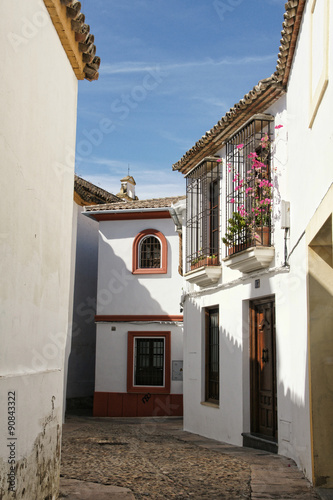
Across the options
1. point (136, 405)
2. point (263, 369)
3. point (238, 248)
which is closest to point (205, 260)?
point (238, 248)

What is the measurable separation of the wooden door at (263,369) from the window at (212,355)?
5.98 ft

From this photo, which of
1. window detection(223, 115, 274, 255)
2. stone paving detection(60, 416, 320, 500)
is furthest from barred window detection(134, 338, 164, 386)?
window detection(223, 115, 274, 255)

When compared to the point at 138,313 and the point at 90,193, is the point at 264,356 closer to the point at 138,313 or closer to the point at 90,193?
the point at 138,313

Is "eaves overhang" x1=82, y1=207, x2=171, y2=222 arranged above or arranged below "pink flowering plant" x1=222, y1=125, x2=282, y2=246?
above

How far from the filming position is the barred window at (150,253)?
1825 cm

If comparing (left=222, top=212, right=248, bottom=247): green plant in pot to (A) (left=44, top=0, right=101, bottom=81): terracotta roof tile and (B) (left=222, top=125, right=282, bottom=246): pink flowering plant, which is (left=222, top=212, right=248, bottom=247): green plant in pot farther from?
(A) (left=44, top=0, right=101, bottom=81): terracotta roof tile

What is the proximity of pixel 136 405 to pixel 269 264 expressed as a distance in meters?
9.15

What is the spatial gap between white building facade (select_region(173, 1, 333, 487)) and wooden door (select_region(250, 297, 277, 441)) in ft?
0.06

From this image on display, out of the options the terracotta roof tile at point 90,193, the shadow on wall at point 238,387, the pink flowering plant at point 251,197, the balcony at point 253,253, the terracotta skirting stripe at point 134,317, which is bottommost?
the shadow on wall at point 238,387

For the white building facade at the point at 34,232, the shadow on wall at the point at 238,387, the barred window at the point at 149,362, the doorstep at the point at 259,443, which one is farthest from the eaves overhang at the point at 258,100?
the barred window at the point at 149,362

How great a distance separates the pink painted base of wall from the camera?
17125mm

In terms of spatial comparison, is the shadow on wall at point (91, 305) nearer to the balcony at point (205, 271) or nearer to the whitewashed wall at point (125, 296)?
the whitewashed wall at point (125, 296)

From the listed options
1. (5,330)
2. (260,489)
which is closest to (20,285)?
(5,330)

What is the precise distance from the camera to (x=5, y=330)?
4.89 meters
